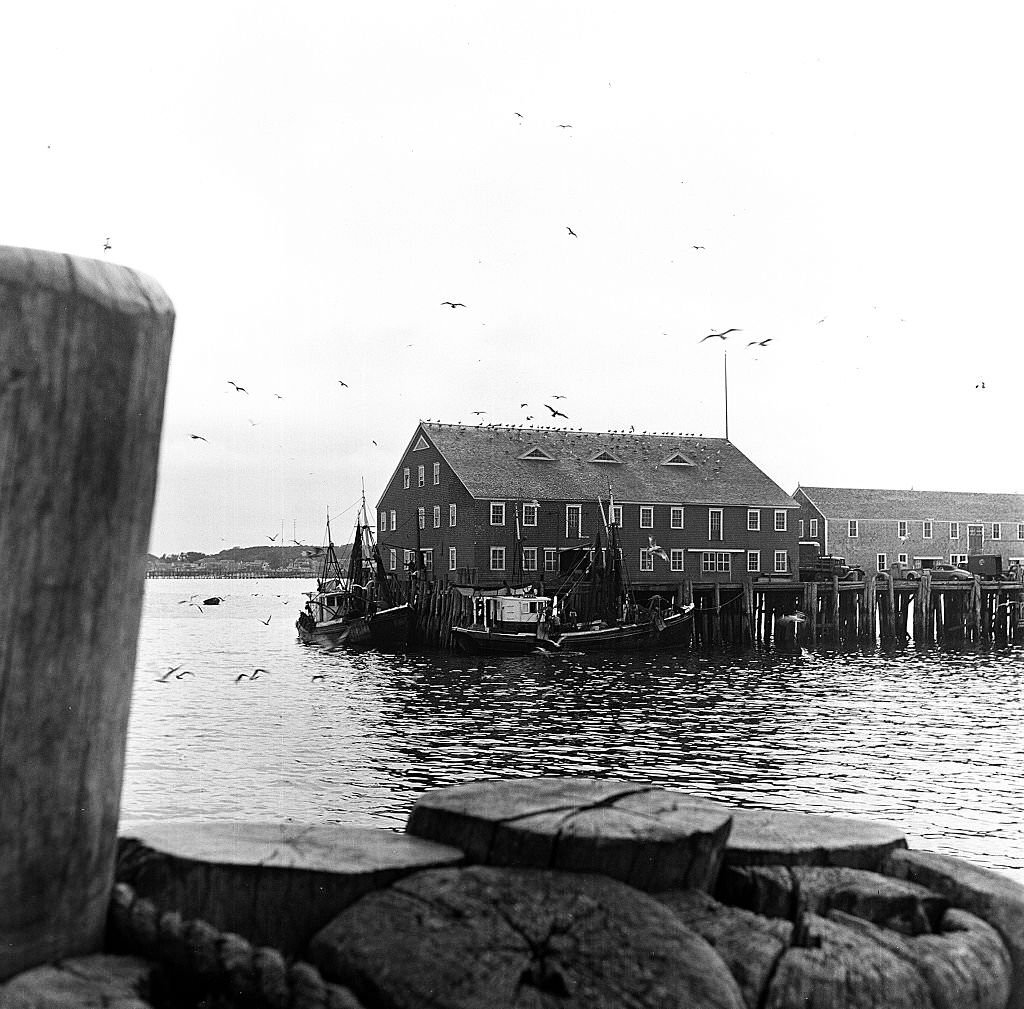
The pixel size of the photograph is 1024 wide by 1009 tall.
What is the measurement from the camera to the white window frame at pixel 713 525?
66.1 meters

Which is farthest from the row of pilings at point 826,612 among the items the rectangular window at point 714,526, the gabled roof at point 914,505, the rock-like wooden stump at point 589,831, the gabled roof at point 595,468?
the rock-like wooden stump at point 589,831

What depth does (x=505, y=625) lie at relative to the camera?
51.5 metres

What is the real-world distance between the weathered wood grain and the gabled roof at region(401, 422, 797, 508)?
5695 centimetres

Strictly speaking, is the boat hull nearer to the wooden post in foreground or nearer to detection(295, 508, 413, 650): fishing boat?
detection(295, 508, 413, 650): fishing boat

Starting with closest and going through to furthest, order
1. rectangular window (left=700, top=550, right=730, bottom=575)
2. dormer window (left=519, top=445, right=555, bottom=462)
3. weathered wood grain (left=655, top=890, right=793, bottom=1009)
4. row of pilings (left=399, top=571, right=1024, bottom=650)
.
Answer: weathered wood grain (left=655, top=890, right=793, bottom=1009), row of pilings (left=399, top=571, right=1024, bottom=650), dormer window (left=519, top=445, right=555, bottom=462), rectangular window (left=700, top=550, right=730, bottom=575)

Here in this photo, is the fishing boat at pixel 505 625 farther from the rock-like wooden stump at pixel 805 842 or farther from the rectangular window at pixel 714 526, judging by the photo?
the rock-like wooden stump at pixel 805 842

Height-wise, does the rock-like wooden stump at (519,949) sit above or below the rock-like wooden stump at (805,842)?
below

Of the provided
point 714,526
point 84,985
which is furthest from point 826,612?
point 84,985

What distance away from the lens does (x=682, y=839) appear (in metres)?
3.86

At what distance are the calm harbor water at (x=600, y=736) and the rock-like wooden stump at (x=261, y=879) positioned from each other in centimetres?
1056

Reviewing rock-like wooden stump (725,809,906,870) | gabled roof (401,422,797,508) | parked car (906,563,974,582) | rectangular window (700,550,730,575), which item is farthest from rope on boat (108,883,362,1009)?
parked car (906,563,974,582)

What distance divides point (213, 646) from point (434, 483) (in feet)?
49.6

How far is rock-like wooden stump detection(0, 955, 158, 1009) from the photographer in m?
3.04

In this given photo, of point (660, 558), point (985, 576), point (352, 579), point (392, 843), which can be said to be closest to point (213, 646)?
point (352, 579)
